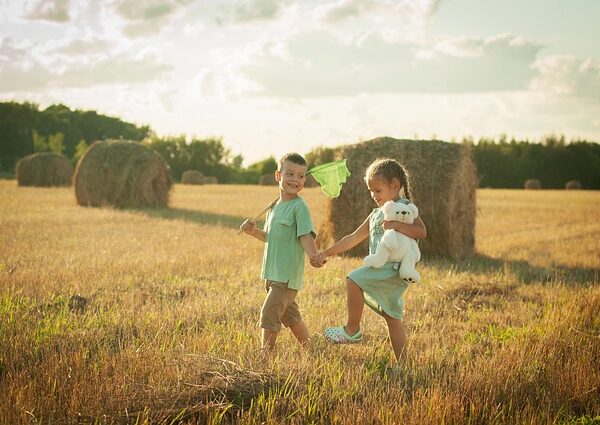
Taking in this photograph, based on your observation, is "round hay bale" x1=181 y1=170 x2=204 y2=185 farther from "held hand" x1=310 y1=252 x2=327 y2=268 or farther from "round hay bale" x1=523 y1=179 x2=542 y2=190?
"held hand" x1=310 y1=252 x2=327 y2=268

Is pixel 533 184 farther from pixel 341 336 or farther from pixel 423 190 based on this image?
pixel 341 336

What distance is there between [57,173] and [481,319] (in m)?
27.9

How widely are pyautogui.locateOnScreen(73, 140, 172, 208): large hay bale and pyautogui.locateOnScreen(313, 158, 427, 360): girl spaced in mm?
14122

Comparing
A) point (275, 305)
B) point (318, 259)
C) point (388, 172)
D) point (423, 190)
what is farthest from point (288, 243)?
point (423, 190)

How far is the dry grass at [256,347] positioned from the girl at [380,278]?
21 cm

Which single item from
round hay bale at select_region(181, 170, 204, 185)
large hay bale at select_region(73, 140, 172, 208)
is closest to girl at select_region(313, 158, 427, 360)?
large hay bale at select_region(73, 140, 172, 208)

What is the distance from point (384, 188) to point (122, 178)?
47.4ft

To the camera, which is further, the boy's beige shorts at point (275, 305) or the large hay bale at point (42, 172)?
the large hay bale at point (42, 172)

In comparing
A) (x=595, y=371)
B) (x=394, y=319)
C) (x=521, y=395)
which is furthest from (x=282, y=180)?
(x=595, y=371)

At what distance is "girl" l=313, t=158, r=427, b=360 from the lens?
3.98 meters

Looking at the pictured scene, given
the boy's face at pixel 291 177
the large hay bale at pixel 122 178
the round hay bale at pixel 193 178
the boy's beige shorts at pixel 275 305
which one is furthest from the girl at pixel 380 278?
the round hay bale at pixel 193 178

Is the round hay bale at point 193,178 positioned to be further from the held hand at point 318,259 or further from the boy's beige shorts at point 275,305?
the held hand at point 318,259

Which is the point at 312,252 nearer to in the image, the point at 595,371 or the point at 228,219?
the point at 595,371

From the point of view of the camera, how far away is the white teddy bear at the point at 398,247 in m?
3.88
